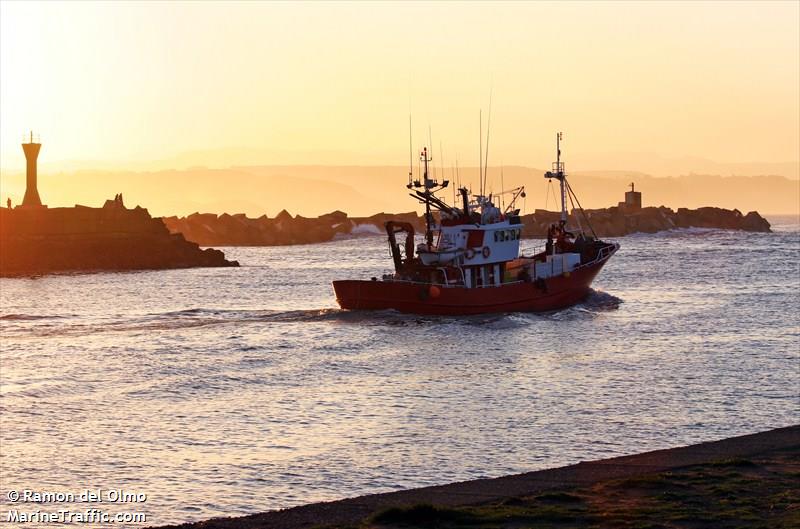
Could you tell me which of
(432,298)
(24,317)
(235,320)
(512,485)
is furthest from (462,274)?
(512,485)

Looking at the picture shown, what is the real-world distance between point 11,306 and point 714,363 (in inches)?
1946

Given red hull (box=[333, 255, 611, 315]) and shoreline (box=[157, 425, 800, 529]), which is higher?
red hull (box=[333, 255, 611, 315])

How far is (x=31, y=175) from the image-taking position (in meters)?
132

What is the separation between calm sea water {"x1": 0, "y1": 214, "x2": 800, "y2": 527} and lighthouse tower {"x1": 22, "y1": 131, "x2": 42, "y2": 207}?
72229 mm

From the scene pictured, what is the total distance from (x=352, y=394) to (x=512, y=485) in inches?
508

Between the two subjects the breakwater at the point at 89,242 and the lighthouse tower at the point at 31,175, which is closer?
the breakwater at the point at 89,242

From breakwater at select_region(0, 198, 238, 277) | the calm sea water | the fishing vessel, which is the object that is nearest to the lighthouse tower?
breakwater at select_region(0, 198, 238, 277)

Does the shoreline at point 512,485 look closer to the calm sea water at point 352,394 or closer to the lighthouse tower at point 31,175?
the calm sea water at point 352,394

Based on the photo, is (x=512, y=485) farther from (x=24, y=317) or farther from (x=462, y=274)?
(x=24, y=317)

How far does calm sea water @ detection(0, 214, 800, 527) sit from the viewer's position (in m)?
Result: 20.3

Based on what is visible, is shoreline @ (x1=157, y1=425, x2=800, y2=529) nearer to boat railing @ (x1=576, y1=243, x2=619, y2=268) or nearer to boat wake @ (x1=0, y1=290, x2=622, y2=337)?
boat wake @ (x1=0, y1=290, x2=622, y2=337)

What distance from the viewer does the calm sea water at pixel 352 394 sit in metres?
20.3

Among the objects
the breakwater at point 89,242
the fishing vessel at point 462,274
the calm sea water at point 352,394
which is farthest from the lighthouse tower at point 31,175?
the fishing vessel at point 462,274

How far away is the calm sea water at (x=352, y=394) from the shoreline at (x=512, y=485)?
73.5 inches
